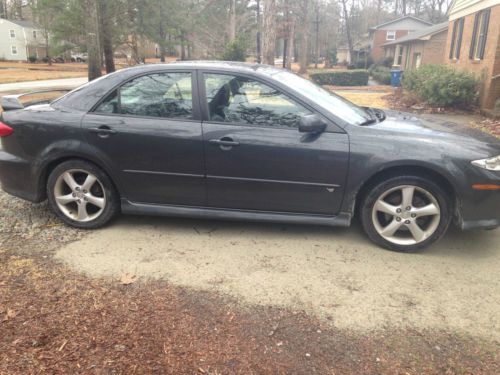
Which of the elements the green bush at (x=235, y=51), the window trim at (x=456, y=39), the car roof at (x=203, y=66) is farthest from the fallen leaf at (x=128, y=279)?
the green bush at (x=235, y=51)

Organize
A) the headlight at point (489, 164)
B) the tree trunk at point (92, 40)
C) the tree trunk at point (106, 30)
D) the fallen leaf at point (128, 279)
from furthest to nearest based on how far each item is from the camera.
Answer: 1. the tree trunk at point (106, 30)
2. the tree trunk at point (92, 40)
3. the headlight at point (489, 164)
4. the fallen leaf at point (128, 279)

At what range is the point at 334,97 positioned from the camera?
4.59 m

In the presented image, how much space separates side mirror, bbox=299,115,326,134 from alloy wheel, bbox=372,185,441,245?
80cm

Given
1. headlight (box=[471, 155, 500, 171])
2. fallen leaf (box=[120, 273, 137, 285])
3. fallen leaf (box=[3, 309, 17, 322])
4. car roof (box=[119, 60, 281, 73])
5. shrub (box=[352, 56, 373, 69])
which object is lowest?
fallen leaf (box=[3, 309, 17, 322])

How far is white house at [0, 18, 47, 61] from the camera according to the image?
200ft

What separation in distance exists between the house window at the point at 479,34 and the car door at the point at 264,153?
12.9 metres

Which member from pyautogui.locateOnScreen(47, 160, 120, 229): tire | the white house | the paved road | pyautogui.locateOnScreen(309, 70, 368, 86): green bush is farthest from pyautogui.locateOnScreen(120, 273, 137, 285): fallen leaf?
the white house

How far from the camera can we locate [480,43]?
14.5m

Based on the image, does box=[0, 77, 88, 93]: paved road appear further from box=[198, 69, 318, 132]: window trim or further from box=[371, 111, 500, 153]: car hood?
box=[371, 111, 500, 153]: car hood

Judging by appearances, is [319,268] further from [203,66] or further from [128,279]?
[203,66]

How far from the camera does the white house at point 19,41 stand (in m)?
61.0

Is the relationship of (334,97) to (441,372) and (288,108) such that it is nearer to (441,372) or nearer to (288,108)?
(288,108)

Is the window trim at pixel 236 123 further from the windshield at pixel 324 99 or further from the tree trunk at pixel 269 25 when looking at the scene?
the tree trunk at pixel 269 25

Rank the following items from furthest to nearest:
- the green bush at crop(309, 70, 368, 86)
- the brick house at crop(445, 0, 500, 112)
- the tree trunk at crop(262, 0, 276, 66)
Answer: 1. the green bush at crop(309, 70, 368, 86)
2. the tree trunk at crop(262, 0, 276, 66)
3. the brick house at crop(445, 0, 500, 112)
